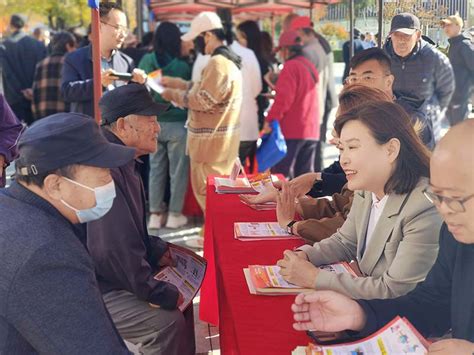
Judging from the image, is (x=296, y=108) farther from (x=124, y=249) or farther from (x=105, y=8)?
(x=124, y=249)

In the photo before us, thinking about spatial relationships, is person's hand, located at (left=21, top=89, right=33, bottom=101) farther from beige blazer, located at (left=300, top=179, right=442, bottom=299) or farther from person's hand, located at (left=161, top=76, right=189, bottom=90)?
beige blazer, located at (left=300, top=179, right=442, bottom=299)

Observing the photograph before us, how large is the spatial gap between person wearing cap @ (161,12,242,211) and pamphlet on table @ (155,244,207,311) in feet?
6.44

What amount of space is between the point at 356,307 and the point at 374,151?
537mm

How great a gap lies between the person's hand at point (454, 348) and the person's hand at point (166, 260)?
63.0 inches

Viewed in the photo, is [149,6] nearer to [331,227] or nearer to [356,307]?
[331,227]

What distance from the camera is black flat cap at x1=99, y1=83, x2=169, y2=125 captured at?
282 centimetres

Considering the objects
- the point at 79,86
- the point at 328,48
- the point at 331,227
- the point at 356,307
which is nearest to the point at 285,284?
the point at 356,307

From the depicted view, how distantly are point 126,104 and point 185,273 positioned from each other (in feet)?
2.53

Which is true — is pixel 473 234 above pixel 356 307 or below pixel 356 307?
above

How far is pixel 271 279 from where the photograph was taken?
223 cm

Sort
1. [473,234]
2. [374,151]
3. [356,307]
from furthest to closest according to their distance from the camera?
[374,151] < [356,307] < [473,234]

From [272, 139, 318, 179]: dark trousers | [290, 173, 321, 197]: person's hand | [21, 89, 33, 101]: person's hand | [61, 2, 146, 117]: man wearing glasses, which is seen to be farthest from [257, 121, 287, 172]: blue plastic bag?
[21, 89, 33, 101]: person's hand

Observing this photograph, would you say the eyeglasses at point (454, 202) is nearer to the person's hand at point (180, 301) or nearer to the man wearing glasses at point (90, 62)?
Result: the person's hand at point (180, 301)

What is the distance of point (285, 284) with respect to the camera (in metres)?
2.19
